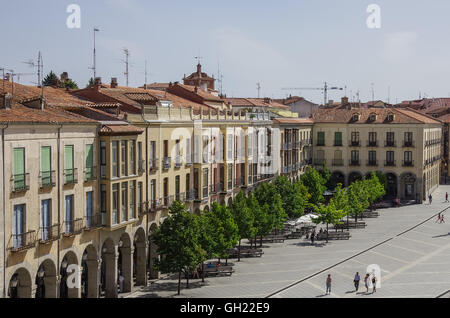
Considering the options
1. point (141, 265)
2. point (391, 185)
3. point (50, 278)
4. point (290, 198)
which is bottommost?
point (141, 265)

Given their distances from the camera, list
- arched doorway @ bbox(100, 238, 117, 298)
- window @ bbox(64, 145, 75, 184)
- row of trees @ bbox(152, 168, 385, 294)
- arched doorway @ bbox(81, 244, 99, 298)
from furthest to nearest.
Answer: row of trees @ bbox(152, 168, 385, 294)
arched doorway @ bbox(100, 238, 117, 298)
arched doorway @ bbox(81, 244, 99, 298)
window @ bbox(64, 145, 75, 184)

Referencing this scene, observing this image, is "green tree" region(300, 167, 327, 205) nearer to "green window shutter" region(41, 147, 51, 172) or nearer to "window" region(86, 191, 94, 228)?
"window" region(86, 191, 94, 228)

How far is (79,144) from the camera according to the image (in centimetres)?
3700

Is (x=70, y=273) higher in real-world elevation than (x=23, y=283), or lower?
lower

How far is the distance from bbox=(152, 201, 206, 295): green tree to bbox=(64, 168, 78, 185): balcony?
27.5ft

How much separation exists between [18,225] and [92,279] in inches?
363

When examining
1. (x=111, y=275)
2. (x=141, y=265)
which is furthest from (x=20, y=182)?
(x=141, y=265)

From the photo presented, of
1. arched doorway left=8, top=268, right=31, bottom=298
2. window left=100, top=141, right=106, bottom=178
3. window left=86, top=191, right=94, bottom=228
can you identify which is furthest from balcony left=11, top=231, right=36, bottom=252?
window left=100, top=141, right=106, bottom=178

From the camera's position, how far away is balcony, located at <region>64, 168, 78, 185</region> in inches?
1406

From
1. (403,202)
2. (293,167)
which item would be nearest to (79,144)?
(293,167)

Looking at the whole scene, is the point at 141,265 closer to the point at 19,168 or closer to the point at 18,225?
the point at 18,225

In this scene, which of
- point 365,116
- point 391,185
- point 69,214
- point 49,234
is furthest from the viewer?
point 365,116

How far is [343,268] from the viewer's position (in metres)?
51.1
